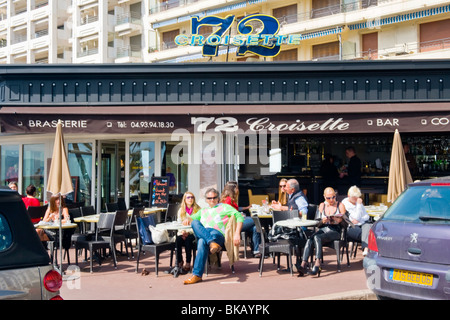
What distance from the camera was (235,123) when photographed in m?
12.6

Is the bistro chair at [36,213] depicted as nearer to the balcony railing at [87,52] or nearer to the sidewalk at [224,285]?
the sidewalk at [224,285]

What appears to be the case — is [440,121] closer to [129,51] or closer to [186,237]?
A: [186,237]

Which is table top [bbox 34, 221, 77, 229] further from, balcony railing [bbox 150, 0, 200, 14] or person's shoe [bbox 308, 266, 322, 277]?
balcony railing [bbox 150, 0, 200, 14]

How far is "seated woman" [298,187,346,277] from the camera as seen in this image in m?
8.23

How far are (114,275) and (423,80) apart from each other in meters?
8.79

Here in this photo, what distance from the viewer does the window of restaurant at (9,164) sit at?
14904mm

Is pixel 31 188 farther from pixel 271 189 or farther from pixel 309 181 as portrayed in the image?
pixel 309 181

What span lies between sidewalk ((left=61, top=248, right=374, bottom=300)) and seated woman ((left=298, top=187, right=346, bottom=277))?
0.78ft

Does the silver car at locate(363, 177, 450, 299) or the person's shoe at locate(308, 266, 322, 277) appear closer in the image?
the silver car at locate(363, 177, 450, 299)

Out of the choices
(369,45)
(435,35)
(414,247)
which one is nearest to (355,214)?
(414,247)

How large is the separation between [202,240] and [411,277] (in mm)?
3673

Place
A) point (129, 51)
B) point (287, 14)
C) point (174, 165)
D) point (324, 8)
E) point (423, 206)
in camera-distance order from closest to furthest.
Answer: point (423, 206)
point (174, 165)
point (324, 8)
point (287, 14)
point (129, 51)

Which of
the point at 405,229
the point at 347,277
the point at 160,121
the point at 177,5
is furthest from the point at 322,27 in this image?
the point at 405,229

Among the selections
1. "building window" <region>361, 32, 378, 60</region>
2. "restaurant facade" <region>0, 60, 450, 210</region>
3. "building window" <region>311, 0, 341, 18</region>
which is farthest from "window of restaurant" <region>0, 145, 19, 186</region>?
"building window" <region>311, 0, 341, 18</region>
